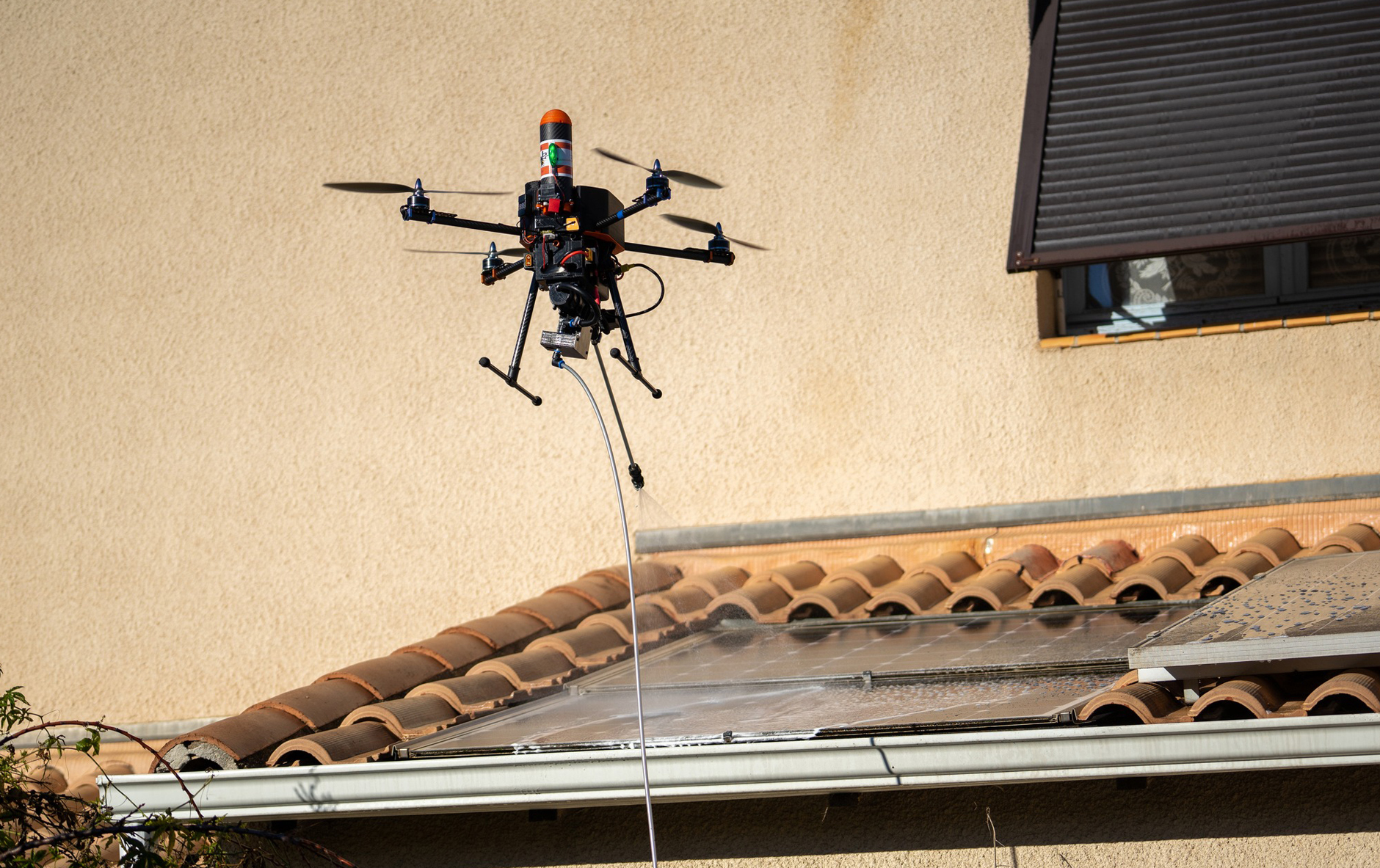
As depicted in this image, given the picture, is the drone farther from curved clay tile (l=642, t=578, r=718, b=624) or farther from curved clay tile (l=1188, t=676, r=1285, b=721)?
curved clay tile (l=642, t=578, r=718, b=624)

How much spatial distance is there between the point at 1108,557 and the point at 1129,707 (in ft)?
8.33

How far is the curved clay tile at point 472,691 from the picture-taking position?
4.87m

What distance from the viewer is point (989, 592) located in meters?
5.74

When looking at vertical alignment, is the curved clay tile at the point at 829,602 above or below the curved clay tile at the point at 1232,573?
below

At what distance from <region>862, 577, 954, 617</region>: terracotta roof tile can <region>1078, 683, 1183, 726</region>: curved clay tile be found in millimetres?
2076

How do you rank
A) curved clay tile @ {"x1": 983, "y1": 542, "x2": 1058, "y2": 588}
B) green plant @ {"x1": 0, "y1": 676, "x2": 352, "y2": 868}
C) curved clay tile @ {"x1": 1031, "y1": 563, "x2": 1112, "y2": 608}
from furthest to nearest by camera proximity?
1. curved clay tile @ {"x1": 983, "y1": 542, "x2": 1058, "y2": 588}
2. curved clay tile @ {"x1": 1031, "y1": 563, "x2": 1112, "y2": 608}
3. green plant @ {"x1": 0, "y1": 676, "x2": 352, "y2": 868}

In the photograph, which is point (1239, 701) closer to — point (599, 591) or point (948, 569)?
point (948, 569)

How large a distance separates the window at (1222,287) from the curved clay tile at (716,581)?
2073mm

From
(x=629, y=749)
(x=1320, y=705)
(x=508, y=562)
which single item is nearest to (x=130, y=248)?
(x=508, y=562)

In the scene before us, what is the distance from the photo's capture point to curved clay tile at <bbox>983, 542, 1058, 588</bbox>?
20.0 feet

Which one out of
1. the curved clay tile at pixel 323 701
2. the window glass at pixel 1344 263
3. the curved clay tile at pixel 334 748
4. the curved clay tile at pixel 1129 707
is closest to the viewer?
the curved clay tile at pixel 1129 707

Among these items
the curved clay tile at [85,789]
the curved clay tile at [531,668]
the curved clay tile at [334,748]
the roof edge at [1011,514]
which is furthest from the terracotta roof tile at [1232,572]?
the curved clay tile at [85,789]

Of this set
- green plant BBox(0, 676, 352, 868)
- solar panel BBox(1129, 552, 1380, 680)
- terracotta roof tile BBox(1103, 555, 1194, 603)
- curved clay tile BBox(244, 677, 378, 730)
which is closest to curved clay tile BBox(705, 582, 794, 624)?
terracotta roof tile BBox(1103, 555, 1194, 603)

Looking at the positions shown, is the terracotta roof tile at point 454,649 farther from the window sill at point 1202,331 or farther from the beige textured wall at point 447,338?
the window sill at point 1202,331
